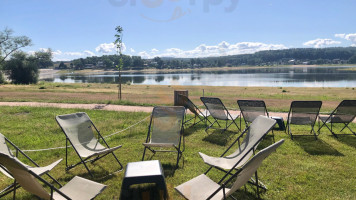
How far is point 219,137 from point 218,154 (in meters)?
1.34

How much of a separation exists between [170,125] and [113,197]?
2.30 meters

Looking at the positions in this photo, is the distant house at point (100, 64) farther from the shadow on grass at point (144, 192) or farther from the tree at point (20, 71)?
the shadow on grass at point (144, 192)

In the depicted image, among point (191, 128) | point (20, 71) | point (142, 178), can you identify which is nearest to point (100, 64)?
point (20, 71)

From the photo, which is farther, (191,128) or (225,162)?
(191,128)

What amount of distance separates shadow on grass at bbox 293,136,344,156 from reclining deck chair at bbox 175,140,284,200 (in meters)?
2.99

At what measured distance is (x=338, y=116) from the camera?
21.2 ft

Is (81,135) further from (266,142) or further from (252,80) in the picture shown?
(252,80)

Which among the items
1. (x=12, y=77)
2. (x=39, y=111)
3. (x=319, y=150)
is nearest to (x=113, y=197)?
(x=319, y=150)

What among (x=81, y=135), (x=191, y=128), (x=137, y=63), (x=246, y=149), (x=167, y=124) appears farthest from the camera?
(x=137, y=63)

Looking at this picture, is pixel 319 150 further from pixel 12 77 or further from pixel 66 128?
pixel 12 77

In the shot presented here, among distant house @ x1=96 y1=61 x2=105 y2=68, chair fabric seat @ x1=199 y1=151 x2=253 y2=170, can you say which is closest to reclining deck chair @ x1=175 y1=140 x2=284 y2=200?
chair fabric seat @ x1=199 y1=151 x2=253 y2=170

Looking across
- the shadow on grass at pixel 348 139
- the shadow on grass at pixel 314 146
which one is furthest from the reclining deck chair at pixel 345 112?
the shadow on grass at pixel 314 146

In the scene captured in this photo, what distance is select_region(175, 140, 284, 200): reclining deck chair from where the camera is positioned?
2610mm

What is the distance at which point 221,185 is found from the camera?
2.80 m
